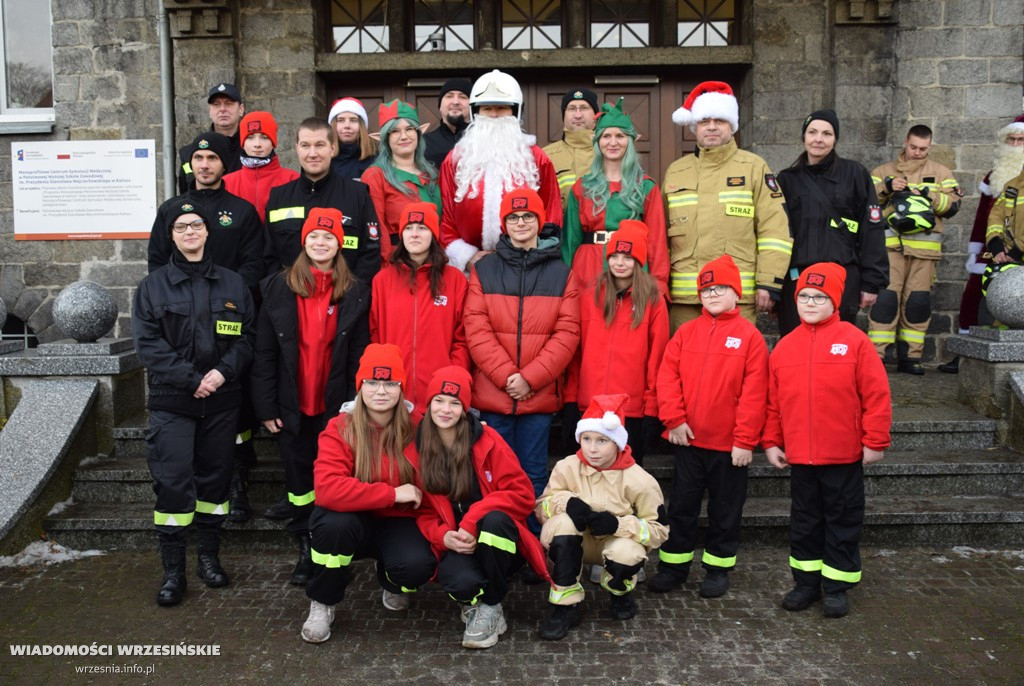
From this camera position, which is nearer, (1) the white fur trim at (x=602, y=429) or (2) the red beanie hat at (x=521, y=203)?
(1) the white fur trim at (x=602, y=429)

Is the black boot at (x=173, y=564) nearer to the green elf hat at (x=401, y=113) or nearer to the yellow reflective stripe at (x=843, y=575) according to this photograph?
the green elf hat at (x=401, y=113)

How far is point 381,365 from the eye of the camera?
433 cm

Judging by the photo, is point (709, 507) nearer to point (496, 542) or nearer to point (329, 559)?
point (496, 542)

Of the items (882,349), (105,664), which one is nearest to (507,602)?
(105,664)

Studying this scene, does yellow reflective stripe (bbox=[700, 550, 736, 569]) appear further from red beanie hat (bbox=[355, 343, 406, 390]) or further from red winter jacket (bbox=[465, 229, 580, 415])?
red beanie hat (bbox=[355, 343, 406, 390])

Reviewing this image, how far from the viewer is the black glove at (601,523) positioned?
425 cm

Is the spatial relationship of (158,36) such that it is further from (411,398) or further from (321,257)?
(411,398)

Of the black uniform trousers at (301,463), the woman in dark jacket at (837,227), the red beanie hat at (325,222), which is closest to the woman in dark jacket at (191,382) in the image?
the black uniform trousers at (301,463)

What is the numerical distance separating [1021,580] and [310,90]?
748 centimetres

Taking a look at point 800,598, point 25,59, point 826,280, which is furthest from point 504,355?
point 25,59

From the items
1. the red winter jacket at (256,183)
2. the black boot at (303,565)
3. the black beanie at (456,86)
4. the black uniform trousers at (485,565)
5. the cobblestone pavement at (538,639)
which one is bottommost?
the cobblestone pavement at (538,639)

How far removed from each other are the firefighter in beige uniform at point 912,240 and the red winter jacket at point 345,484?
212 inches

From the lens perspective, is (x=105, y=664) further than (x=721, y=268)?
No

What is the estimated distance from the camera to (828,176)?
5.64 m
